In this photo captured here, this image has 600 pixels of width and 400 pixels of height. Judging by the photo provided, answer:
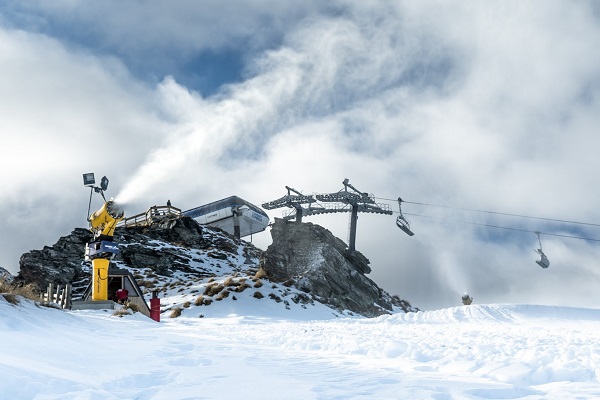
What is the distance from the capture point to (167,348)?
763 centimetres

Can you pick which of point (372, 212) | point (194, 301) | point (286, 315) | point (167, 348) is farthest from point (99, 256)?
point (372, 212)

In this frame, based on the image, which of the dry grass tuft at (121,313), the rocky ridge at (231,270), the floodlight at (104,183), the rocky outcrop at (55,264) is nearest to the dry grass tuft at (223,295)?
the rocky ridge at (231,270)

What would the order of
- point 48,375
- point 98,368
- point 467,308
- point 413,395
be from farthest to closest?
point 467,308 → point 98,368 → point 48,375 → point 413,395

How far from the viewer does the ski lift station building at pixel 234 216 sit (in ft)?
203

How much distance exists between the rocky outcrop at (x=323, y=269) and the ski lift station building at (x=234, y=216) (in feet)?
72.1

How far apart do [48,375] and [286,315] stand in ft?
65.0

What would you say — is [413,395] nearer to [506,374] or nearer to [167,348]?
[506,374]

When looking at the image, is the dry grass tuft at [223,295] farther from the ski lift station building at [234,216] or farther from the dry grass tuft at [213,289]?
the ski lift station building at [234,216]

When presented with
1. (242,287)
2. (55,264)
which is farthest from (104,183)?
(55,264)

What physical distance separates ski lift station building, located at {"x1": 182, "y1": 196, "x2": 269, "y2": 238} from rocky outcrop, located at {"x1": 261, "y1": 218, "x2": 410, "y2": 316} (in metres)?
22.0

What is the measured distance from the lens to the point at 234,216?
2448 inches

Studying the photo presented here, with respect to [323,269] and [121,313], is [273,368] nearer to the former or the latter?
[121,313]

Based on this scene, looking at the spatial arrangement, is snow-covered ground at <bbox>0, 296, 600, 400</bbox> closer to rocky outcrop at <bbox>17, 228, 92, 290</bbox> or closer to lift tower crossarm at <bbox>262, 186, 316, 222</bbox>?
rocky outcrop at <bbox>17, 228, 92, 290</bbox>

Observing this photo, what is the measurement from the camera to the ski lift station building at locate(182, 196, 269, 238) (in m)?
61.8
